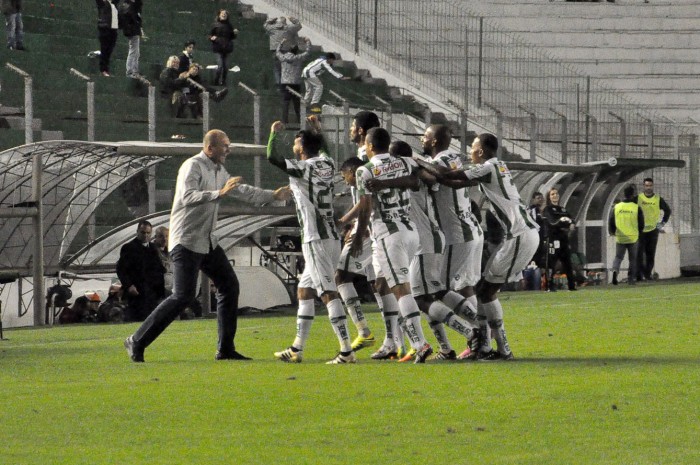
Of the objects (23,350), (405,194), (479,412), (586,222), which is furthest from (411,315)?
(586,222)

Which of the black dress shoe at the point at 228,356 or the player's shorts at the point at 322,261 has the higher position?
the player's shorts at the point at 322,261

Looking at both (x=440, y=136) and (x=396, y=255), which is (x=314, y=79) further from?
(x=396, y=255)

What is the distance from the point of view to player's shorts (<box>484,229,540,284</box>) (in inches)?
498

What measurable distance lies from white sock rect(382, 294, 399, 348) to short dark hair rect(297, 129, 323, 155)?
4.49ft

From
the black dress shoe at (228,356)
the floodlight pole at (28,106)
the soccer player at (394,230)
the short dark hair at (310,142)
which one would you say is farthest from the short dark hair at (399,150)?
the floodlight pole at (28,106)

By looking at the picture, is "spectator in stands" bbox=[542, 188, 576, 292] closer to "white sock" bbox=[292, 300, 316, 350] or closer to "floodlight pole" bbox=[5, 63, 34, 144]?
"floodlight pole" bbox=[5, 63, 34, 144]

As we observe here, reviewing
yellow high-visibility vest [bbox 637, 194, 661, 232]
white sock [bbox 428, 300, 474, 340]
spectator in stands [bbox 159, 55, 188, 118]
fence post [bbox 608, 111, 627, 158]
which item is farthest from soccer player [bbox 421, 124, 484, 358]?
fence post [bbox 608, 111, 627, 158]

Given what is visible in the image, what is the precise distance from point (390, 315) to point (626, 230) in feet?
54.2

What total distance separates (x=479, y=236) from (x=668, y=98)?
29.2 metres

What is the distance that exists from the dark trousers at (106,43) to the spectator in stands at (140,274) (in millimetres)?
8499

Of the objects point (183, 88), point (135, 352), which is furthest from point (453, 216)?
point (183, 88)

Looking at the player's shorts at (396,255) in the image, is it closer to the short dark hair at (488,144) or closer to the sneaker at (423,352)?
the sneaker at (423,352)

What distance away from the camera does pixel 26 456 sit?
26.2ft

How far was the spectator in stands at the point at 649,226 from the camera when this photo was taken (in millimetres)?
30062
